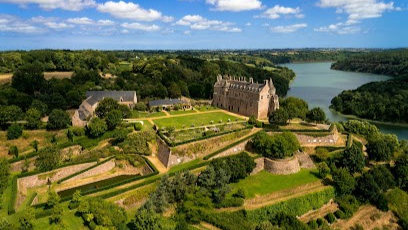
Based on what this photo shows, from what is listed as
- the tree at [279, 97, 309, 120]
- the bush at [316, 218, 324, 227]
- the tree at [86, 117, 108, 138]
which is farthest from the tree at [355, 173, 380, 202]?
the tree at [86, 117, 108, 138]

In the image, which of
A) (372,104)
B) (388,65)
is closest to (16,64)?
(372,104)

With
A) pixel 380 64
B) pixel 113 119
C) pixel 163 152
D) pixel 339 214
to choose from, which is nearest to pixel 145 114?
pixel 113 119

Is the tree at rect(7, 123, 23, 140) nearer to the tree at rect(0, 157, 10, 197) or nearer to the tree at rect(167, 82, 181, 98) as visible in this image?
the tree at rect(0, 157, 10, 197)

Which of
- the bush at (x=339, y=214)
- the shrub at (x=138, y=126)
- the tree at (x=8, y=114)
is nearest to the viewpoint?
the bush at (x=339, y=214)

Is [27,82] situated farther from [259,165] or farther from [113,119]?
[259,165]

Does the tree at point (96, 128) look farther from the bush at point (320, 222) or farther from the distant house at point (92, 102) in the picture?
the bush at point (320, 222)

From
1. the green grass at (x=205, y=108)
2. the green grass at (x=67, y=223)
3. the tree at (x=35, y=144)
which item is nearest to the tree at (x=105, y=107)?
the tree at (x=35, y=144)

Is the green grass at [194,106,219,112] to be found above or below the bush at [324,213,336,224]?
above
